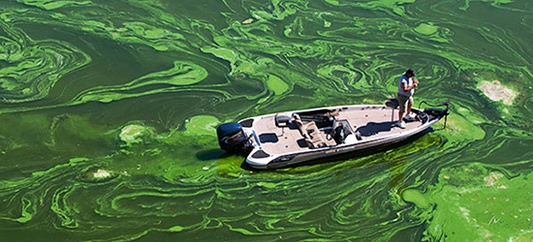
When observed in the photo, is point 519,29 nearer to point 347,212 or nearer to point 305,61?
point 305,61

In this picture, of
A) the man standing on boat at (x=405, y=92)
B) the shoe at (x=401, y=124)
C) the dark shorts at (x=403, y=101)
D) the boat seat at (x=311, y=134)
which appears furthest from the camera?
the shoe at (x=401, y=124)

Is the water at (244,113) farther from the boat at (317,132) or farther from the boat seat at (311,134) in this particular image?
the boat seat at (311,134)

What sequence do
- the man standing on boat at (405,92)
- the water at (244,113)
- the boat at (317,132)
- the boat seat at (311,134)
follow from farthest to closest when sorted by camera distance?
the man standing on boat at (405,92) → the boat seat at (311,134) → the boat at (317,132) → the water at (244,113)

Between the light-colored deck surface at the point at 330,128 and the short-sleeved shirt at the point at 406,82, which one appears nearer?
the light-colored deck surface at the point at 330,128

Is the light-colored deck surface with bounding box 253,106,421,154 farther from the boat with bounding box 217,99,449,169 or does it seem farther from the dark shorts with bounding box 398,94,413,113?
the dark shorts with bounding box 398,94,413,113

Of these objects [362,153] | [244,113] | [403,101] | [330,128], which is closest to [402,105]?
[403,101]

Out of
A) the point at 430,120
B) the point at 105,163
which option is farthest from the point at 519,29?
the point at 105,163

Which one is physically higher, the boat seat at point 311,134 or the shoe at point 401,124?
the boat seat at point 311,134

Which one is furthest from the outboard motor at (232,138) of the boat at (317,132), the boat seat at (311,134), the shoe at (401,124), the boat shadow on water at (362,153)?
the shoe at (401,124)

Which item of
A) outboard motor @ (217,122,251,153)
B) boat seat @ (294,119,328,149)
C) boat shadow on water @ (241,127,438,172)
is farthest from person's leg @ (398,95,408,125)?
outboard motor @ (217,122,251,153)
